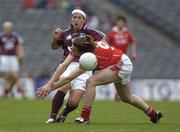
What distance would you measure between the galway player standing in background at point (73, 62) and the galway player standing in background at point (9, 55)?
1128 cm

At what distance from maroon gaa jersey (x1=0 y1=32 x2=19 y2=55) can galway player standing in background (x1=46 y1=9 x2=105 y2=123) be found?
37.8ft

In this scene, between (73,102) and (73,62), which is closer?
(73,102)

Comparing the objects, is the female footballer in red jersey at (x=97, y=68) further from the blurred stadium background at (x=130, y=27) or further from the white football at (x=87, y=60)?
the blurred stadium background at (x=130, y=27)

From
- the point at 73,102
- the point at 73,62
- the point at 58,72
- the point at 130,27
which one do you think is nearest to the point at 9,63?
the point at 130,27

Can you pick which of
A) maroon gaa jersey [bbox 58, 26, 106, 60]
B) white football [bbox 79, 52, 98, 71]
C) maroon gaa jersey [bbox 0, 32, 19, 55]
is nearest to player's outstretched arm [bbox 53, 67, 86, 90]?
white football [bbox 79, 52, 98, 71]

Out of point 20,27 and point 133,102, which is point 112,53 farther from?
point 20,27

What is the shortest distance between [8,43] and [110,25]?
868cm

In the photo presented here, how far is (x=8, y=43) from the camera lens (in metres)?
25.3

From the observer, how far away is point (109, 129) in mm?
12008

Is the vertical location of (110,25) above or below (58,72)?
below

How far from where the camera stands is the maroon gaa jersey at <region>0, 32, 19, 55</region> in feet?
82.6

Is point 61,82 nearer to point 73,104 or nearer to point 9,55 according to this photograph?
point 73,104

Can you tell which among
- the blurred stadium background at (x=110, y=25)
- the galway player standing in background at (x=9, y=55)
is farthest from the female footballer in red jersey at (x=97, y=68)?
the blurred stadium background at (x=110, y=25)

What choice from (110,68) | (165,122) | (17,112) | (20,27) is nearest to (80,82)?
(110,68)
